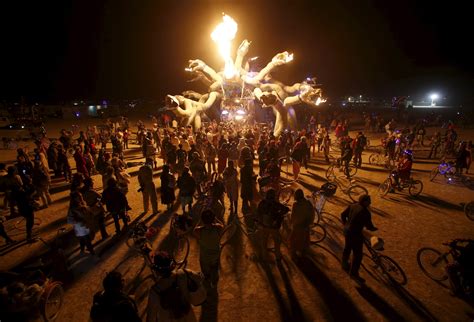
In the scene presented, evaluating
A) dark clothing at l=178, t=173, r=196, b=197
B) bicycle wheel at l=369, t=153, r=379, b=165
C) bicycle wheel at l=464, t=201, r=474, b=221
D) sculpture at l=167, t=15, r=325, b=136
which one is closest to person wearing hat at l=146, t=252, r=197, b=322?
dark clothing at l=178, t=173, r=196, b=197

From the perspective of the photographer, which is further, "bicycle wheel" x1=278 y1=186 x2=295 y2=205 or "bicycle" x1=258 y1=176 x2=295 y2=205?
"bicycle wheel" x1=278 y1=186 x2=295 y2=205

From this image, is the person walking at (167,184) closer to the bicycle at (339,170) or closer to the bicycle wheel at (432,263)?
the bicycle wheel at (432,263)

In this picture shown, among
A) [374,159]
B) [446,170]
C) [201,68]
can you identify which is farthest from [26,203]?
[201,68]

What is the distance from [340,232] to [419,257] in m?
2.05

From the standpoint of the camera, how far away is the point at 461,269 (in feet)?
16.9

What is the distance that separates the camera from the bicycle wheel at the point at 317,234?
7365 mm

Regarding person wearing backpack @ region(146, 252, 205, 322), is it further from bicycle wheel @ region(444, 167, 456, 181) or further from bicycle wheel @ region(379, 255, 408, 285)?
bicycle wheel @ region(444, 167, 456, 181)

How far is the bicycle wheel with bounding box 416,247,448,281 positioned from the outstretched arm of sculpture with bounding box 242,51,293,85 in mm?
18083

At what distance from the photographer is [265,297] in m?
5.54

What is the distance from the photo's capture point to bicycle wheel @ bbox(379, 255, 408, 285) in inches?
230

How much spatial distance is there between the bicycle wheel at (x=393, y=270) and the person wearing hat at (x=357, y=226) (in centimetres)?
67

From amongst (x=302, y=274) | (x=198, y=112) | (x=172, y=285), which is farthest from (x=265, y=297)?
(x=198, y=112)

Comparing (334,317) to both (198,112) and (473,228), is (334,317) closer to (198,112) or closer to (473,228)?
(473,228)

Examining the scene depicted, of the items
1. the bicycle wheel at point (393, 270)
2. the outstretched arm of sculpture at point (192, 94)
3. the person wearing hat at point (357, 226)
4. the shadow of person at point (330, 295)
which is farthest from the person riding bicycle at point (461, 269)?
the outstretched arm of sculpture at point (192, 94)
